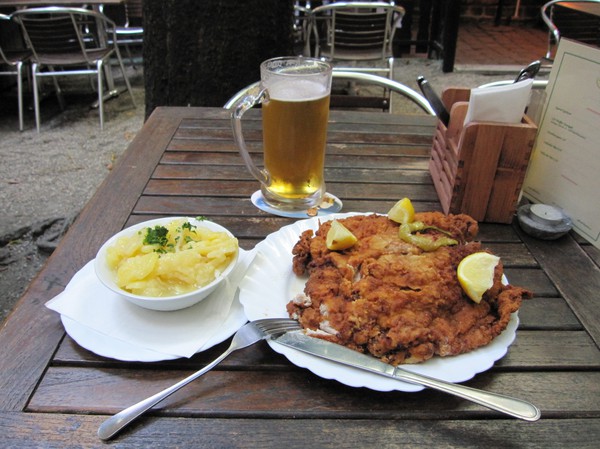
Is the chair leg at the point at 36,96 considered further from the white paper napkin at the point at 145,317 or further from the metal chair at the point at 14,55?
the white paper napkin at the point at 145,317

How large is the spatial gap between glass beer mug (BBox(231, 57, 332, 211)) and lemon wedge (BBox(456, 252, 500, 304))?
1.85 feet

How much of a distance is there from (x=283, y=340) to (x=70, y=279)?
55cm

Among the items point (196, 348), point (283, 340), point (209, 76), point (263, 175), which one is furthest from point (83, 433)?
point (209, 76)

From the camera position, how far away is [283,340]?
33.5 inches

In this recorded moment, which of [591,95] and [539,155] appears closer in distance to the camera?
[591,95]

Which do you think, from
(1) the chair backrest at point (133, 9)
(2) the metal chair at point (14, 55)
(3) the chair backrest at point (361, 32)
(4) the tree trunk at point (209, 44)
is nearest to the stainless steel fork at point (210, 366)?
(4) the tree trunk at point (209, 44)

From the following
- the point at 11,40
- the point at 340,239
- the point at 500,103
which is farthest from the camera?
the point at 11,40

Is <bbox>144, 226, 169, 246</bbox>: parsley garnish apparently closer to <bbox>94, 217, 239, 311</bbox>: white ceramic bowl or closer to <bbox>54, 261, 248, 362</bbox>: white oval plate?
<bbox>94, 217, 239, 311</bbox>: white ceramic bowl

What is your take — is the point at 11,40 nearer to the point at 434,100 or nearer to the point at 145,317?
the point at 434,100

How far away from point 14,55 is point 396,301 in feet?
17.6

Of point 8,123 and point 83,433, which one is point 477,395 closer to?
point 83,433

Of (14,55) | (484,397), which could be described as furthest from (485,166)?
(14,55)

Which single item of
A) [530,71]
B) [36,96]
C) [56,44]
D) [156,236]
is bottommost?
[36,96]

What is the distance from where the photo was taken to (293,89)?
4.17ft
